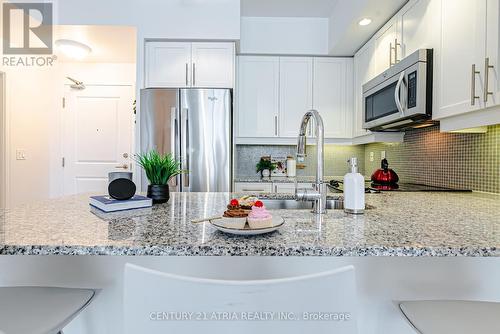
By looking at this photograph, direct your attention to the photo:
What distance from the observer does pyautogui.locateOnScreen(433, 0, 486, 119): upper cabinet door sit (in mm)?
1433

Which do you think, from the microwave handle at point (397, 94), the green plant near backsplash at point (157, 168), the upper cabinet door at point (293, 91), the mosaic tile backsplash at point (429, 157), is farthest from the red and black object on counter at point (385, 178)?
the green plant near backsplash at point (157, 168)

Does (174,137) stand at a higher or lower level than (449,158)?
higher

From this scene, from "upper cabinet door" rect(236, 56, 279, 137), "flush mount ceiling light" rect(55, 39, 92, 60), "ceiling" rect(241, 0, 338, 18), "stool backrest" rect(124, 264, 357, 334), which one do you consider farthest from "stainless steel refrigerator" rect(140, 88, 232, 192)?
"stool backrest" rect(124, 264, 357, 334)

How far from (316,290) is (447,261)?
0.61 m

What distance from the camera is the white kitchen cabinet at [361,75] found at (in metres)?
2.81

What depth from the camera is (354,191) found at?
1.04 m

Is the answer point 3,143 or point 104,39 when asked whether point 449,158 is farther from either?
point 3,143

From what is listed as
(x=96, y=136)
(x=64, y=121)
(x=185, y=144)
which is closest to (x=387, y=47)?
(x=185, y=144)

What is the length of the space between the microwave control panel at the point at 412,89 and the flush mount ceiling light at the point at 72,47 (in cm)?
328

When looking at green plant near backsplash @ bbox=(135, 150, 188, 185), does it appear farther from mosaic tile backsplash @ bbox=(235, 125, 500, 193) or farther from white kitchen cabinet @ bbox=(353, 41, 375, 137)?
white kitchen cabinet @ bbox=(353, 41, 375, 137)

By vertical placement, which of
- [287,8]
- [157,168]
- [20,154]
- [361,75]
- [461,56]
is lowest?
[157,168]

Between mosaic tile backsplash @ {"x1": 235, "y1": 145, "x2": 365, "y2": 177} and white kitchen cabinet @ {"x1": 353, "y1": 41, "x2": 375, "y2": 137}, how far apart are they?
41 cm

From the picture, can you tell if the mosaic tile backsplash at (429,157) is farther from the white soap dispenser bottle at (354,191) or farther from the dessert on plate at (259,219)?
the dessert on plate at (259,219)

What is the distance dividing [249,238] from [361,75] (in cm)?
282
